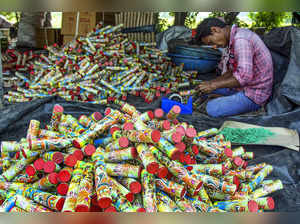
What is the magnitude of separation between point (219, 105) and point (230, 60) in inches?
25.9

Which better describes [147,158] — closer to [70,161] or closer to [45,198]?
[70,161]

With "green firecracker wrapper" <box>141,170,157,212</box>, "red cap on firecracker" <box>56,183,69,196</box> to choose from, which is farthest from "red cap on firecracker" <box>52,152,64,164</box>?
"green firecracker wrapper" <box>141,170,157,212</box>

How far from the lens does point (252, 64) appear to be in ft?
9.86

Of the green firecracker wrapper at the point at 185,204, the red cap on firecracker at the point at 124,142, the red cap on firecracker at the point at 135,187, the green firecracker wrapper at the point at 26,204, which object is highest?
the red cap on firecracker at the point at 124,142

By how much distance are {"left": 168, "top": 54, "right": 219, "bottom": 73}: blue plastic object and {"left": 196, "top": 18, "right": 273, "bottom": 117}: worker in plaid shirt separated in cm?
200

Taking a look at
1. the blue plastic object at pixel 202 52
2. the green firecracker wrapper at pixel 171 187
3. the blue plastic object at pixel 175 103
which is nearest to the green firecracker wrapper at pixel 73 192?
the green firecracker wrapper at pixel 171 187

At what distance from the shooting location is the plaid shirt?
294cm

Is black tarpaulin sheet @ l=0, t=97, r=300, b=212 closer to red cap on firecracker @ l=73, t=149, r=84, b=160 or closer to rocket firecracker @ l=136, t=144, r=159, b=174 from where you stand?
rocket firecracker @ l=136, t=144, r=159, b=174

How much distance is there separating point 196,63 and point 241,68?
2502mm

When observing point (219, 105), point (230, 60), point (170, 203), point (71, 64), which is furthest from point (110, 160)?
point (71, 64)

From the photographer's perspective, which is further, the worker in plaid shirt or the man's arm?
the man's arm

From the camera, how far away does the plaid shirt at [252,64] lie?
9.66 ft

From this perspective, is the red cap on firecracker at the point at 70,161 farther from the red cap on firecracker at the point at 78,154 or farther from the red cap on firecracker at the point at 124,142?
the red cap on firecracker at the point at 124,142
